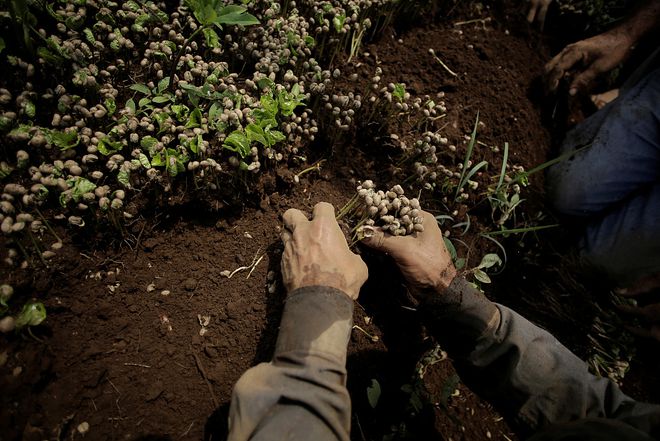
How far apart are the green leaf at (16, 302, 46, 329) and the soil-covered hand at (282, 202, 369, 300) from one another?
0.90 meters

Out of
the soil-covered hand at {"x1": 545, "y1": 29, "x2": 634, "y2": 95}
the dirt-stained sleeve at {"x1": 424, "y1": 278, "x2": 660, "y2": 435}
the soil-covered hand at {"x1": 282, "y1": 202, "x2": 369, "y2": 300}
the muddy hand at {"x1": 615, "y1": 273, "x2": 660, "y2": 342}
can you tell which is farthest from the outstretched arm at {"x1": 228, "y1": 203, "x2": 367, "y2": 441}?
the soil-covered hand at {"x1": 545, "y1": 29, "x2": 634, "y2": 95}

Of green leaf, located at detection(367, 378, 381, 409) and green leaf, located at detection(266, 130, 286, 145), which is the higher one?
green leaf, located at detection(266, 130, 286, 145)

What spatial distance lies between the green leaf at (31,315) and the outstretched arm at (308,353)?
78 centimetres

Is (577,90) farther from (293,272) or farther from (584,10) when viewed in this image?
(293,272)

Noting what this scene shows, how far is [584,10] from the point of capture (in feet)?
10.4

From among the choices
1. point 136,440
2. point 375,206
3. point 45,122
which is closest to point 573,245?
point 375,206

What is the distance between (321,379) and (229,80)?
142 cm

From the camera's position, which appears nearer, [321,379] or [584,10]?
[321,379]

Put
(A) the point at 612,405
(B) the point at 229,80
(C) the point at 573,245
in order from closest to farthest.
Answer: (A) the point at 612,405, (B) the point at 229,80, (C) the point at 573,245

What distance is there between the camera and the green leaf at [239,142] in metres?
1.66

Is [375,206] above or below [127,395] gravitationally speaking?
above

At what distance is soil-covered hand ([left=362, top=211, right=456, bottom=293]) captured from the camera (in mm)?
1717

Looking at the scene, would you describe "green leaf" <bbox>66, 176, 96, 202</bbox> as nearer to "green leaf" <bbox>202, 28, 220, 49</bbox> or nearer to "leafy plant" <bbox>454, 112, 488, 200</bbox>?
"green leaf" <bbox>202, 28, 220, 49</bbox>

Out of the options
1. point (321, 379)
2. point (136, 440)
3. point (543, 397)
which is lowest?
point (136, 440)
